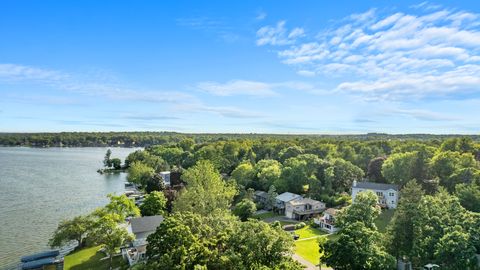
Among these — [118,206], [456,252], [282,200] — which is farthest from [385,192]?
[118,206]

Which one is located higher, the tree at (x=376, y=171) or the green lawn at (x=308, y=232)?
the tree at (x=376, y=171)

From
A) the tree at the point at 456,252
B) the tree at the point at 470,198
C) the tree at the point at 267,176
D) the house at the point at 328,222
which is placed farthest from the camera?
the tree at the point at 267,176

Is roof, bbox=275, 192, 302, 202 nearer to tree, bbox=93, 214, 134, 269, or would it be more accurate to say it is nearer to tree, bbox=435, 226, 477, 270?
tree, bbox=93, 214, 134, 269

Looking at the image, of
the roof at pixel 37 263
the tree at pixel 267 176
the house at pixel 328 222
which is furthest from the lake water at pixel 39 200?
the house at pixel 328 222

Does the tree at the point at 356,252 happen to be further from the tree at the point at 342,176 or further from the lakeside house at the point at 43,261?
the tree at the point at 342,176

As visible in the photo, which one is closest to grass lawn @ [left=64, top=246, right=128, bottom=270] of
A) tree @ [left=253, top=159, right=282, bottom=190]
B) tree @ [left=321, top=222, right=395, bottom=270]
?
tree @ [left=321, top=222, right=395, bottom=270]

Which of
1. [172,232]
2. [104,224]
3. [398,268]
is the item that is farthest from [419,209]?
[104,224]

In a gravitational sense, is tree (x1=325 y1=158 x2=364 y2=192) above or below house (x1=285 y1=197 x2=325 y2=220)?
above

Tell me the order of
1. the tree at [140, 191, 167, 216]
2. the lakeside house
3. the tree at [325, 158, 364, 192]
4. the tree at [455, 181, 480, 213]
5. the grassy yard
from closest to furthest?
the lakeside house < the grassy yard < the tree at [455, 181, 480, 213] < the tree at [140, 191, 167, 216] < the tree at [325, 158, 364, 192]
